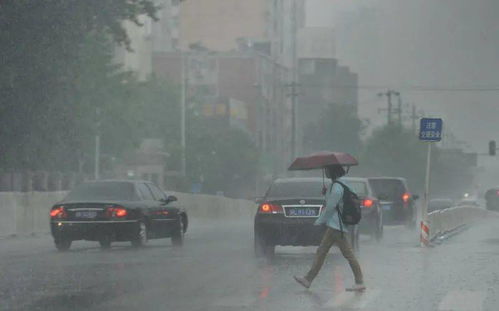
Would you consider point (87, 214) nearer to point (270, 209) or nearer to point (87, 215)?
point (87, 215)

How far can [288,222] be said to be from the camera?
904 inches

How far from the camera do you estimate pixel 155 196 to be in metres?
27.6

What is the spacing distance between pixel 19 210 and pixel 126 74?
139 feet

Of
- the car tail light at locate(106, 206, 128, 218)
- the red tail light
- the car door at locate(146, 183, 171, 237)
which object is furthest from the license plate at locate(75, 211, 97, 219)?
the red tail light

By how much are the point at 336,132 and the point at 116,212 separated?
145 meters

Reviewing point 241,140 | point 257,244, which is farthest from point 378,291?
point 241,140

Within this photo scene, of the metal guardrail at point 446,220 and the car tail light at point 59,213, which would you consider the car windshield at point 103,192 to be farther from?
the metal guardrail at point 446,220

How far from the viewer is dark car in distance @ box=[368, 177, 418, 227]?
136 feet

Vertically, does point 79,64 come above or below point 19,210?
above

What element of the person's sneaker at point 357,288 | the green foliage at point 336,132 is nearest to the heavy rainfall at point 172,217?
the person's sneaker at point 357,288

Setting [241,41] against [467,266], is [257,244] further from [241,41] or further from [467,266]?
[241,41]

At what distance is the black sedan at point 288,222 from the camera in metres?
22.9

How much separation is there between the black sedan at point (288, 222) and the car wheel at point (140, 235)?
3452 mm

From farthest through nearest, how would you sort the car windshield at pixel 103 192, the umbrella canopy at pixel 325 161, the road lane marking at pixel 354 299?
the car windshield at pixel 103 192 < the umbrella canopy at pixel 325 161 < the road lane marking at pixel 354 299
